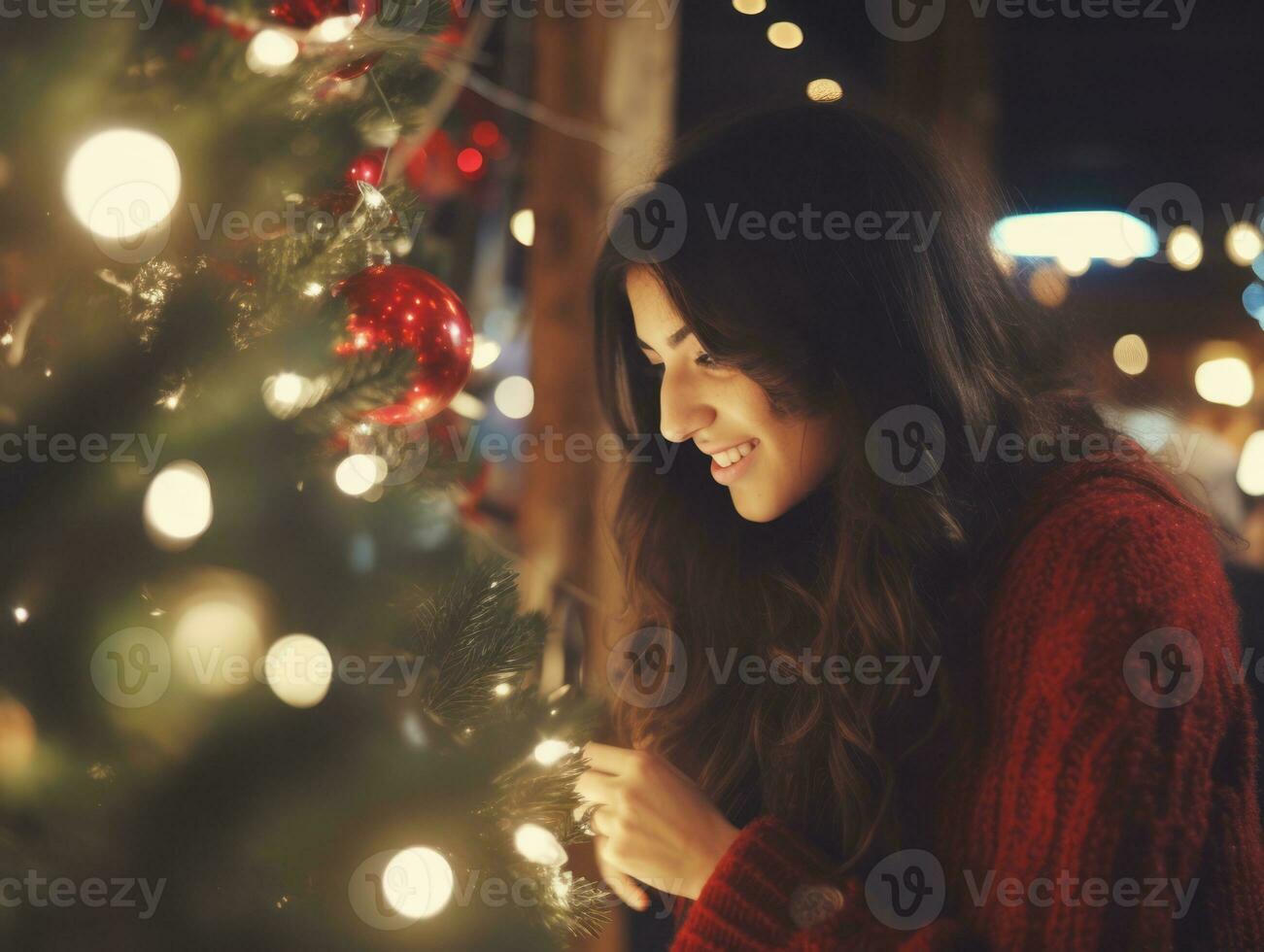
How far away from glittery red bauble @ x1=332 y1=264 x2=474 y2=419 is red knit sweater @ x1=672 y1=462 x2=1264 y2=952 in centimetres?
55

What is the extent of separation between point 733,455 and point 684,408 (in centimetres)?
8

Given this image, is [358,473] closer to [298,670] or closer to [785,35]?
[298,670]

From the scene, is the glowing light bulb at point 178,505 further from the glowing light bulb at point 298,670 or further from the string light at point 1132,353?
the string light at point 1132,353

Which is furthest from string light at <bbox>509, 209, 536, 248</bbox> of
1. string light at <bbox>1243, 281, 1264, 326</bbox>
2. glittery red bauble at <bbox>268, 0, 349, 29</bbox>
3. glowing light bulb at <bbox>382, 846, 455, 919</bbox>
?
string light at <bbox>1243, 281, 1264, 326</bbox>

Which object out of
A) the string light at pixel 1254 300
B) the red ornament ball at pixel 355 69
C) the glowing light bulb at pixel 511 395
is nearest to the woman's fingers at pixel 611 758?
the red ornament ball at pixel 355 69

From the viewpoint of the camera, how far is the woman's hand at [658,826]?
106cm

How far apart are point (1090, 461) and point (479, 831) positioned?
2.37 ft

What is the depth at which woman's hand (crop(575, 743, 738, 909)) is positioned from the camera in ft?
3.49

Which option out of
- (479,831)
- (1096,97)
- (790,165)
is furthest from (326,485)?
(1096,97)

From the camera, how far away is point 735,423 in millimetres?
1134

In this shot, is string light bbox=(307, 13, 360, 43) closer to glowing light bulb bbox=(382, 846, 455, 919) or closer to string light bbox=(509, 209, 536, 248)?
glowing light bulb bbox=(382, 846, 455, 919)

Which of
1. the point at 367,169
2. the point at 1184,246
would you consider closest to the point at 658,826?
the point at 367,169

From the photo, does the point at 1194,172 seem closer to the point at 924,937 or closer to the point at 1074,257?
the point at 1074,257

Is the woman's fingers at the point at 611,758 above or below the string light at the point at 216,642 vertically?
above
